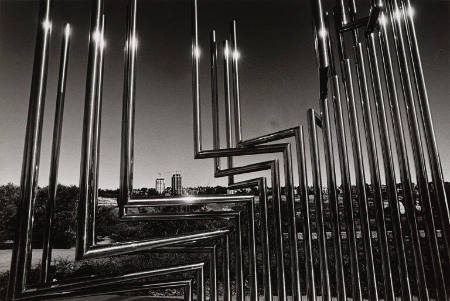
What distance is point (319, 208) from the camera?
59 centimetres

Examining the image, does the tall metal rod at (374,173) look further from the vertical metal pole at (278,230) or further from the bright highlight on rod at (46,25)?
the bright highlight on rod at (46,25)

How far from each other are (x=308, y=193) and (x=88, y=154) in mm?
414

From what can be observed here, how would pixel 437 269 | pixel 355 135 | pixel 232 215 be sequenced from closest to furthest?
1. pixel 437 269
2. pixel 355 135
3. pixel 232 215

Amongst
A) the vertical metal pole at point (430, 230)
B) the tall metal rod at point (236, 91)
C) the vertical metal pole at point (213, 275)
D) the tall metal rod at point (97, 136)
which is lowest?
the vertical metal pole at point (213, 275)

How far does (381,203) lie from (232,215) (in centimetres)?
30

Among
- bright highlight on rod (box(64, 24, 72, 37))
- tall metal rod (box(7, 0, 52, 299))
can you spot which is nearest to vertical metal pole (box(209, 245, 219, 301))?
tall metal rod (box(7, 0, 52, 299))

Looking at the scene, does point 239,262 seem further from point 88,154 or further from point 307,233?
point 88,154

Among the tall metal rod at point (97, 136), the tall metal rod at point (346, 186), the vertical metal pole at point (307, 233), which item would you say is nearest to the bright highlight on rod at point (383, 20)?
the tall metal rod at point (346, 186)

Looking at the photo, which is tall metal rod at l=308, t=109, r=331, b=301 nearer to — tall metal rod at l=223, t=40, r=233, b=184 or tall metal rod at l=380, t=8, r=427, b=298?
tall metal rod at l=380, t=8, r=427, b=298

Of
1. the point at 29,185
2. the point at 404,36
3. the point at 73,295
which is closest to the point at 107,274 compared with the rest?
the point at 73,295

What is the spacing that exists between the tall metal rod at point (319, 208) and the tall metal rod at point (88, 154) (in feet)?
1.34

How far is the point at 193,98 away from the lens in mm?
757

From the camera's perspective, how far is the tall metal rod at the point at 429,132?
1.47 ft

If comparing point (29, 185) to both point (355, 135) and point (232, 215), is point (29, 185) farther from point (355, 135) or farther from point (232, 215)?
point (355, 135)
